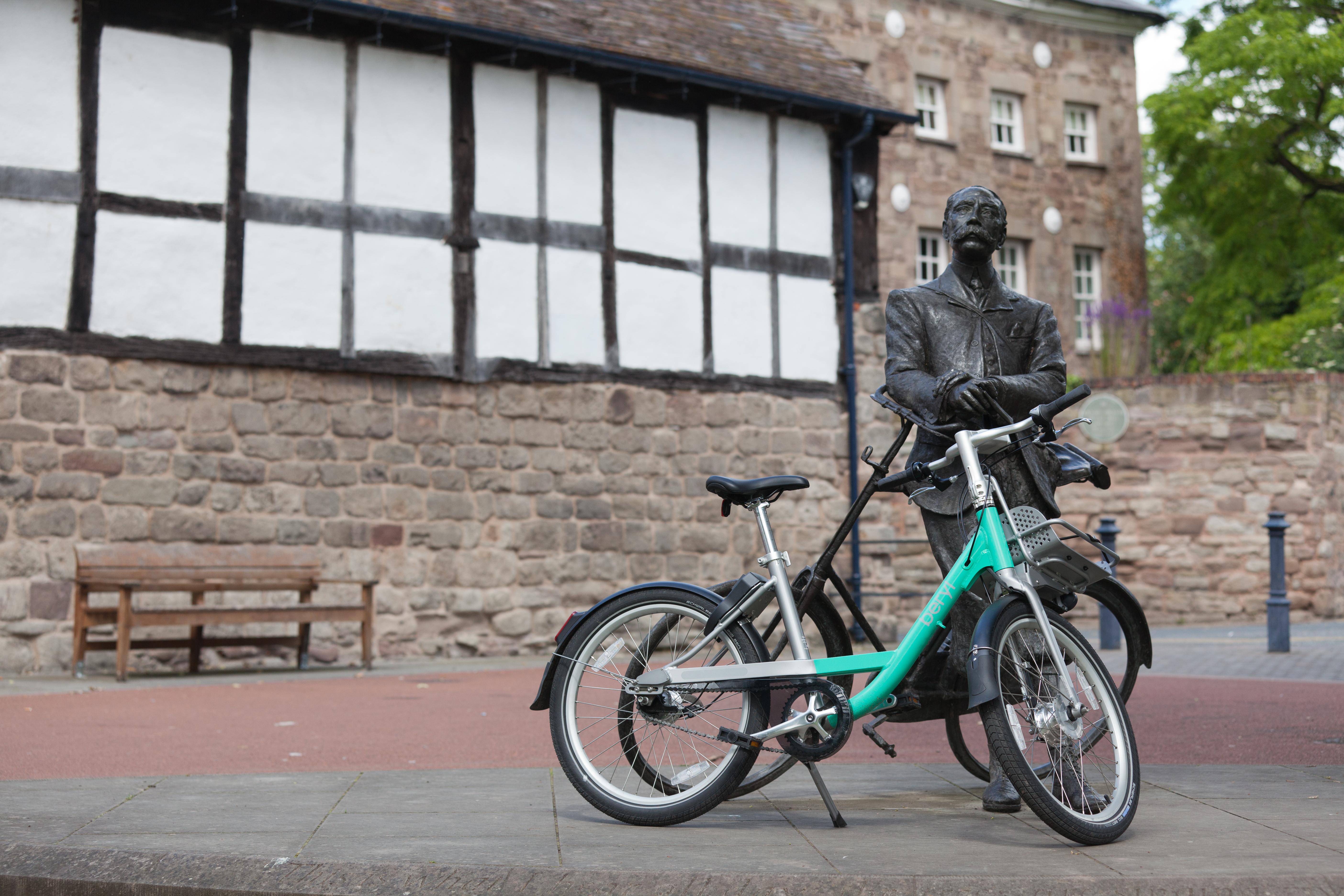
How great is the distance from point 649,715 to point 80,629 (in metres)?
7.04

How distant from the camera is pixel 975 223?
4527 millimetres

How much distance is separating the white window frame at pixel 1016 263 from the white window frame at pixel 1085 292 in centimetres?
106

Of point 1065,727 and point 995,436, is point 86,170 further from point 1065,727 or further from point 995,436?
point 1065,727

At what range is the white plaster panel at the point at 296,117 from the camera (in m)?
11.4

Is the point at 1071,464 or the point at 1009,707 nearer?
the point at 1009,707

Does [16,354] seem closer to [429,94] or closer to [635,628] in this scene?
[429,94]

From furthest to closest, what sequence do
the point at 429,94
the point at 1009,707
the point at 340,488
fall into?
the point at 429,94
the point at 340,488
the point at 1009,707

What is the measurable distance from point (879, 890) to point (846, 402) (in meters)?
11.3

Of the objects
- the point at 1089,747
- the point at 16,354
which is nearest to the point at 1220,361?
the point at 16,354

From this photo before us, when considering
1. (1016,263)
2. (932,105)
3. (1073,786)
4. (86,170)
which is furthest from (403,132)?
(1016,263)

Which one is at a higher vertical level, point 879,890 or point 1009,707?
point 1009,707

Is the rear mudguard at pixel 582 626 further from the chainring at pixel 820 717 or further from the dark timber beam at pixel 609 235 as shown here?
the dark timber beam at pixel 609 235

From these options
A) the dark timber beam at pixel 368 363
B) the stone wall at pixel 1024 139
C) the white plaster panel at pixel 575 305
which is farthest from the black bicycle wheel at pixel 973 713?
the stone wall at pixel 1024 139

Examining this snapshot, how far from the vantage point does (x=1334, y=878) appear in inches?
127
